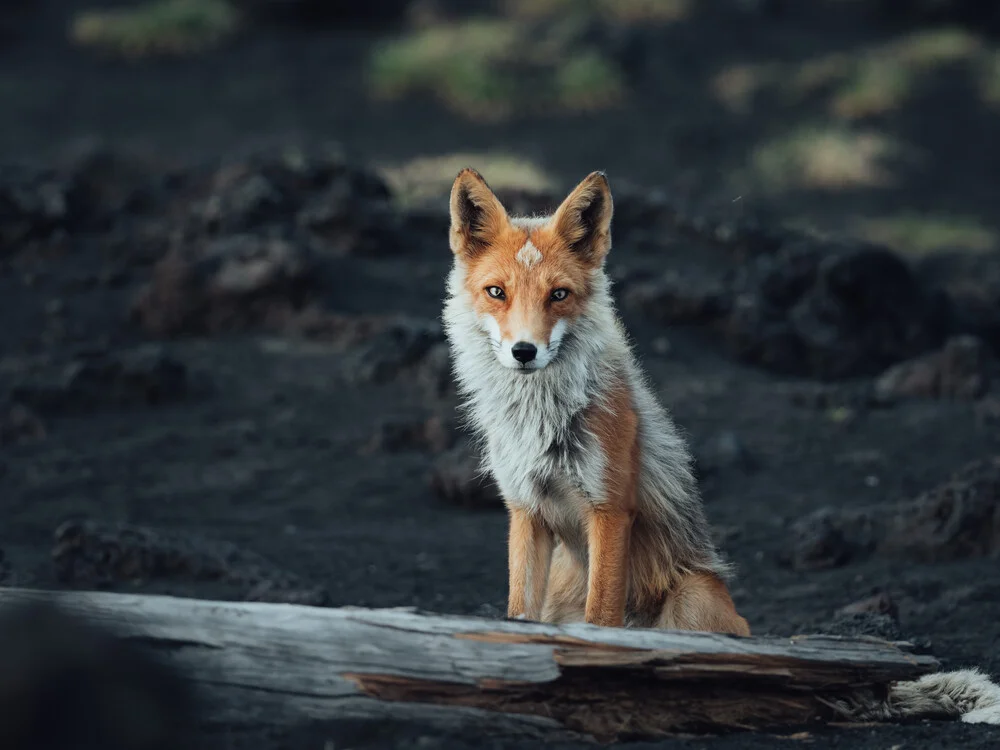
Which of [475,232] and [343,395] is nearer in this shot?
[475,232]

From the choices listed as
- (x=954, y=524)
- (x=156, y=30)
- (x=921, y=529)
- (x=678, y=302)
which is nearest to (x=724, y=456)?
(x=921, y=529)

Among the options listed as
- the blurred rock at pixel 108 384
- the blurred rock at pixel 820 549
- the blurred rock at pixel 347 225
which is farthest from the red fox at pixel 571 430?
the blurred rock at pixel 347 225

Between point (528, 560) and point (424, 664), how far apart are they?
4.83 ft

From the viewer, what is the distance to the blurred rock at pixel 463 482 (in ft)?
32.7

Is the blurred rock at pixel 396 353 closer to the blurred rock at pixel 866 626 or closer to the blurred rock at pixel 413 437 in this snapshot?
the blurred rock at pixel 413 437

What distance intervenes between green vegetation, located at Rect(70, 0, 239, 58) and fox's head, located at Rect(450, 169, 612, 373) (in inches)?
755

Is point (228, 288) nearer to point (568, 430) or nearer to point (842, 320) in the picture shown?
point (842, 320)

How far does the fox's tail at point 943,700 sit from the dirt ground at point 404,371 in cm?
15

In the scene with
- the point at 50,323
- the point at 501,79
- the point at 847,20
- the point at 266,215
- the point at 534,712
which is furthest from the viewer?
the point at 847,20

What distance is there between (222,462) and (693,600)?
19.2 feet

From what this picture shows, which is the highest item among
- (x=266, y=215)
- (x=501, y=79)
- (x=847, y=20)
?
(x=847, y=20)

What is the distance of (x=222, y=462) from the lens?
10.9m

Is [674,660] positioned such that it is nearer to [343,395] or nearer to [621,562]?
[621,562]

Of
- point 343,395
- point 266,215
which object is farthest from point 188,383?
point 266,215
